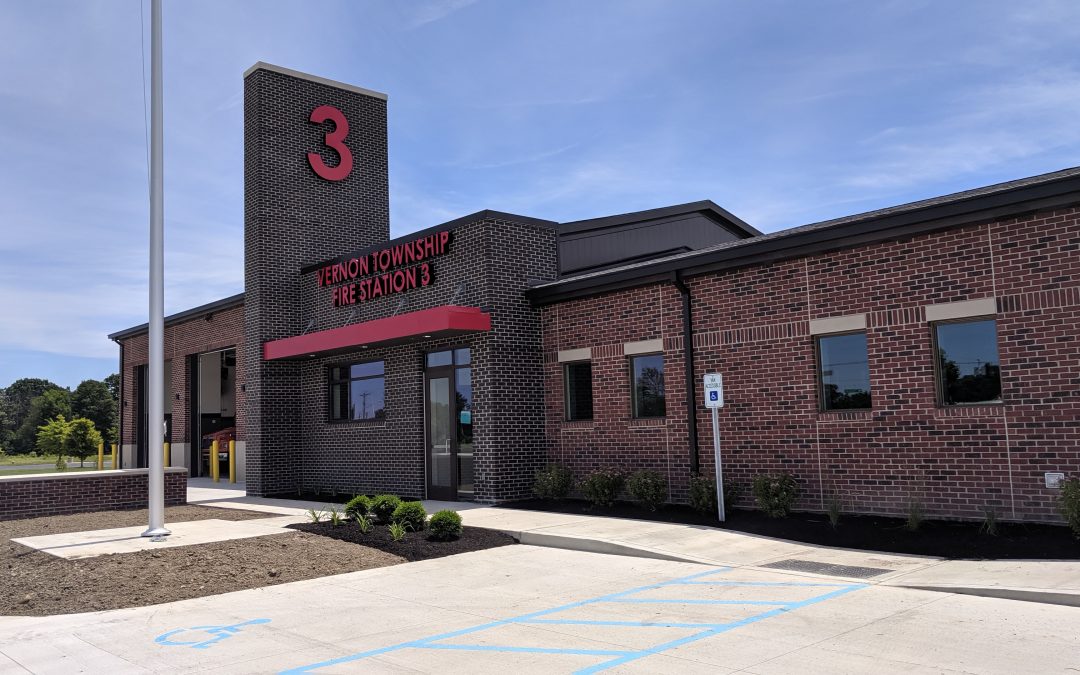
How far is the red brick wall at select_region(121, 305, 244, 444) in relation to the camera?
2655 centimetres

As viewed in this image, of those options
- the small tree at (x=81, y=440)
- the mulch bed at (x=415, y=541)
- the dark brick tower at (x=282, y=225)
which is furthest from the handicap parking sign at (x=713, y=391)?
the small tree at (x=81, y=440)

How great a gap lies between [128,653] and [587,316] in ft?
35.7

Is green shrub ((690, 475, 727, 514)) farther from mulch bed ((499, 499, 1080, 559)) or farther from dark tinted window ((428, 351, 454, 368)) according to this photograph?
dark tinted window ((428, 351, 454, 368))

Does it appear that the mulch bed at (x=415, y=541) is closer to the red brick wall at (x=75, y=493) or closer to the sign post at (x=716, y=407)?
the sign post at (x=716, y=407)

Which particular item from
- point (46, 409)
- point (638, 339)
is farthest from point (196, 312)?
point (46, 409)

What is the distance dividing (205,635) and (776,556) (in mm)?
6567

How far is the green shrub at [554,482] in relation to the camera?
16.2 m

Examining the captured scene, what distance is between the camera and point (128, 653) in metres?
7.06

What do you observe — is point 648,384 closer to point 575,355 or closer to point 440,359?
point 575,355

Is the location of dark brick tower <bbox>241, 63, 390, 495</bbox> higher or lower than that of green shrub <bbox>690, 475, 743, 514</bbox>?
higher

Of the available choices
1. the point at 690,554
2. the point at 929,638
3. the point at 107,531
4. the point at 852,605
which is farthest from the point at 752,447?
the point at 107,531

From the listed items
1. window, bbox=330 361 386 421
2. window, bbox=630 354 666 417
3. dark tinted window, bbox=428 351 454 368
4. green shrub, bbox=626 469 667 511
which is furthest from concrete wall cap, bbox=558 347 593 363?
window, bbox=330 361 386 421

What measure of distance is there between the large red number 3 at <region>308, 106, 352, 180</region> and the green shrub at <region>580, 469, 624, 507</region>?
489 inches

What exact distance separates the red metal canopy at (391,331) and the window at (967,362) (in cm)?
806
